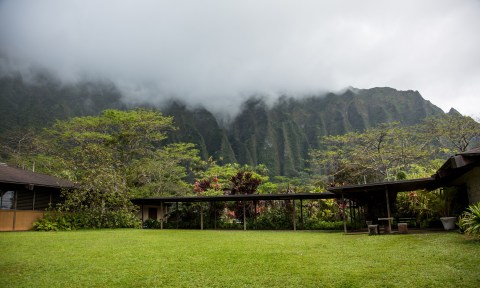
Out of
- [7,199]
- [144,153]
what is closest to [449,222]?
[7,199]

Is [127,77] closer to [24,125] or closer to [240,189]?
[24,125]

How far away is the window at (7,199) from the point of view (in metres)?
17.7

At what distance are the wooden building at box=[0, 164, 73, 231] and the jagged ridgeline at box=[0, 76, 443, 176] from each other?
34.1 metres

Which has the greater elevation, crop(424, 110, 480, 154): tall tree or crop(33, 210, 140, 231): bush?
crop(424, 110, 480, 154): tall tree

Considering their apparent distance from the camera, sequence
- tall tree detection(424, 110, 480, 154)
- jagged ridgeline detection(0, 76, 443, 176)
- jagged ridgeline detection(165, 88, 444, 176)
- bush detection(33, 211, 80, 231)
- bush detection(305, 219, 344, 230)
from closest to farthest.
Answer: bush detection(33, 211, 80, 231), bush detection(305, 219, 344, 230), tall tree detection(424, 110, 480, 154), jagged ridgeline detection(0, 76, 443, 176), jagged ridgeline detection(165, 88, 444, 176)

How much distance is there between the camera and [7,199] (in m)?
18.0

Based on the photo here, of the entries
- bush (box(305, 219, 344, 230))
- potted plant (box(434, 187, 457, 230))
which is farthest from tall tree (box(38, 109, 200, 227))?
potted plant (box(434, 187, 457, 230))

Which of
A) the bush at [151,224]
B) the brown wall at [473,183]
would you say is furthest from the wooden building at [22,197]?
the brown wall at [473,183]

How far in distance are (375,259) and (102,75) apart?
68634mm

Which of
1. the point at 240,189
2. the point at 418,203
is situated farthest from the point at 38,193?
the point at 418,203

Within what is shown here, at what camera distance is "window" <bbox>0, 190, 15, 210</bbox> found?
17.7 m

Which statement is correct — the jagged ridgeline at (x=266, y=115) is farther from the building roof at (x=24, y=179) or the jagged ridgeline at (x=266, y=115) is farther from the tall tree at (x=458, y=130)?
the tall tree at (x=458, y=130)

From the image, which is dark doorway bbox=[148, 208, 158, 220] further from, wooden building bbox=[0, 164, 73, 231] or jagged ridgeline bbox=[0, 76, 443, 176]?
jagged ridgeline bbox=[0, 76, 443, 176]

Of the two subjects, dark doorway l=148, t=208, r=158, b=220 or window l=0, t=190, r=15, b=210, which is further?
dark doorway l=148, t=208, r=158, b=220
